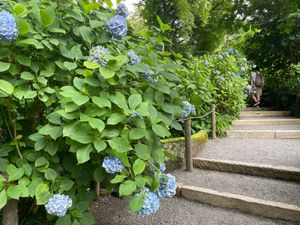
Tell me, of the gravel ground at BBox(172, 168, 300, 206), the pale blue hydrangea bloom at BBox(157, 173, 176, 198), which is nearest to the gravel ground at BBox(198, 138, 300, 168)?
the gravel ground at BBox(172, 168, 300, 206)

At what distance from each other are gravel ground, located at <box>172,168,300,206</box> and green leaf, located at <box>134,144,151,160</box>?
68.8 inches

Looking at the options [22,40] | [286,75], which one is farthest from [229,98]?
[22,40]

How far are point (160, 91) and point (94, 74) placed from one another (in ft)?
1.15

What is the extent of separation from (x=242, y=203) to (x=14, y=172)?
1.94 meters

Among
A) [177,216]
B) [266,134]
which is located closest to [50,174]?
[177,216]

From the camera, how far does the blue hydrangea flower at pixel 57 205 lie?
1.07m

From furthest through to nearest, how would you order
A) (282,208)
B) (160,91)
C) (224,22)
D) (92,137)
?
(224,22)
(282,208)
(160,91)
(92,137)

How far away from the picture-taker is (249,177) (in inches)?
118

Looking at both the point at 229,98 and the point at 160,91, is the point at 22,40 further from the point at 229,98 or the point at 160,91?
the point at 229,98

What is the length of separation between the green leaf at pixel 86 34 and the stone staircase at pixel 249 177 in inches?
74.6

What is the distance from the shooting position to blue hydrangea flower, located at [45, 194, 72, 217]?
1.07 m

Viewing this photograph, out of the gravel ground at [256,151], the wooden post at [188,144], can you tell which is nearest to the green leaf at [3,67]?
the wooden post at [188,144]

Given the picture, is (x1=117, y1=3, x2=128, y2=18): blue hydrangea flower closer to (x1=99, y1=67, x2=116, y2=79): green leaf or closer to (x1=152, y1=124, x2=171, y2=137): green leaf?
(x1=99, y1=67, x2=116, y2=79): green leaf

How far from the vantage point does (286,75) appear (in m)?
8.12
